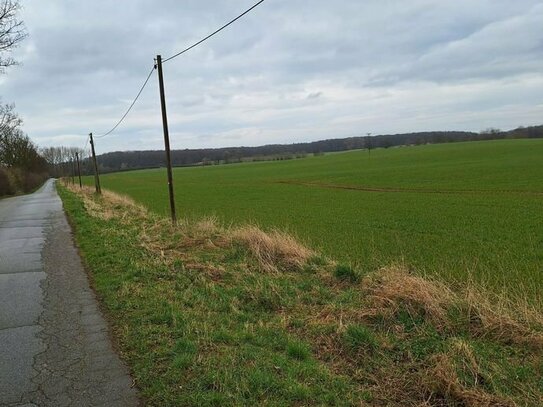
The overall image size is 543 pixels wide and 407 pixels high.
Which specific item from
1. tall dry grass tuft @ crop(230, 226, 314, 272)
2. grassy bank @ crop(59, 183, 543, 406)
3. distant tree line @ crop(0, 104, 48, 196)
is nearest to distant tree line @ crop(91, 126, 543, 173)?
distant tree line @ crop(0, 104, 48, 196)

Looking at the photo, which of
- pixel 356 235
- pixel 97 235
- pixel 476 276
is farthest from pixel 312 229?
pixel 476 276

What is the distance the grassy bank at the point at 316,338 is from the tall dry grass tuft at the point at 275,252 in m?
0.19

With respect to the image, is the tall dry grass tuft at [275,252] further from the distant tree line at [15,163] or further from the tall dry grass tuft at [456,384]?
the distant tree line at [15,163]

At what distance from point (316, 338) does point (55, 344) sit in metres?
2.89

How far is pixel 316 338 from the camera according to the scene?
4.92m

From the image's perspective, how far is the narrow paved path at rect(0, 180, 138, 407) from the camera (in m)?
3.93

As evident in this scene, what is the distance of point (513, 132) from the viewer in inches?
5300

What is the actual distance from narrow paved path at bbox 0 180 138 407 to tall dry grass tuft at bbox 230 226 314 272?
3.16 metres

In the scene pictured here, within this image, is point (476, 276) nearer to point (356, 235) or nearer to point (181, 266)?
point (181, 266)

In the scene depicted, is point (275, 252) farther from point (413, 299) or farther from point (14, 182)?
point (14, 182)

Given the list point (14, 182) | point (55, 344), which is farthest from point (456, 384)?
point (14, 182)

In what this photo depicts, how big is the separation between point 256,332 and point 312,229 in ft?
39.5

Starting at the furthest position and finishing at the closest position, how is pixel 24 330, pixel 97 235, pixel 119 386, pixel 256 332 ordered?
1. pixel 97 235
2. pixel 24 330
3. pixel 256 332
4. pixel 119 386

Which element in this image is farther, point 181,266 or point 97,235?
point 97,235
